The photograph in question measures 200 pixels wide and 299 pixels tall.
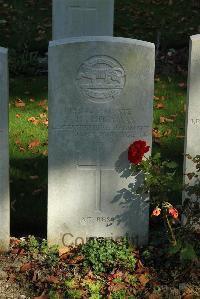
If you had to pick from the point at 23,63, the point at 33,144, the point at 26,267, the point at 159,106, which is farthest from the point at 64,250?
the point at 23,63

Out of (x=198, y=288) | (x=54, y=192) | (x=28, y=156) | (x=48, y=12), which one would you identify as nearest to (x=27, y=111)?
(x=28, y=156)

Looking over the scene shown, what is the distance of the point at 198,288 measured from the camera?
4.47m

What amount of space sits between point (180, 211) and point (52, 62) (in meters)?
1.45

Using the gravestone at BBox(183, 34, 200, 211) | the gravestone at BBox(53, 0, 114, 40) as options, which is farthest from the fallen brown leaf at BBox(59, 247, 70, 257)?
the gravestone at BBox(53, 0, 114, 40)

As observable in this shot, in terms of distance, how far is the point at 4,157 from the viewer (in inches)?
189

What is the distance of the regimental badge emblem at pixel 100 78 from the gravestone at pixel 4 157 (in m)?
0.52

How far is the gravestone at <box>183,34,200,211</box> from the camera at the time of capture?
184 inches

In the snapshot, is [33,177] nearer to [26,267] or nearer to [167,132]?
[26,267]

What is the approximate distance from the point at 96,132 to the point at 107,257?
2.96ft

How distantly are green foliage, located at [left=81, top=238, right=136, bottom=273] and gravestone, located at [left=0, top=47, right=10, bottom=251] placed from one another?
61 cm

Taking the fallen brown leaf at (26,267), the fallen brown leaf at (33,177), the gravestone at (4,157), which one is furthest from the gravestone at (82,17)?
the fallen brown leaf at (26,267)

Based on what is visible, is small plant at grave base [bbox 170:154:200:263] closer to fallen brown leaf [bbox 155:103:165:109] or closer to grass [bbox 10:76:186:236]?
grass [bbox 10:76:186:236]

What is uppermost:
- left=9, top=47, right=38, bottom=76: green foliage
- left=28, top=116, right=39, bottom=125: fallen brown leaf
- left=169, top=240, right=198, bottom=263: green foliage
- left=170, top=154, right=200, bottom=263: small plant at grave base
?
left=9, top=47, right=38, bottom=76: green foliage

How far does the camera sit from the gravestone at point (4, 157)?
460 cm
